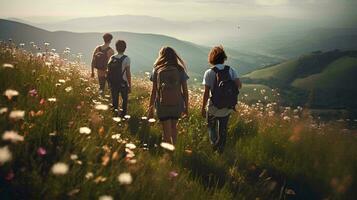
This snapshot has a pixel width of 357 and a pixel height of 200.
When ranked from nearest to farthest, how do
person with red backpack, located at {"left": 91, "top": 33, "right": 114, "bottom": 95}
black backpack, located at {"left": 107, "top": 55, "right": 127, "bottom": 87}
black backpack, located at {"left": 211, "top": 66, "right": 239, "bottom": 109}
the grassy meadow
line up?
the grassy meadow
black backpack, located at {"left": 211, "top": 66, "right": 239, "bottom": 109}
black backpack, located at {"left": 107, "top": 55, "right": 127, "bottom": 87}
person with red backpack, located at {"left": 91, "top": 33, "right": 114, "bottom": 95}

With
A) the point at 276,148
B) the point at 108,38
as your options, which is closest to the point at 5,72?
the point at 276,148

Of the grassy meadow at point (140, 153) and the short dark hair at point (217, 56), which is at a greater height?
the short dark hair at point (217, 56)

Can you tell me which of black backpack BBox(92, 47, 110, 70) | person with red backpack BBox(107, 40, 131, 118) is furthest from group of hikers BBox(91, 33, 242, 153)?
black backpack BBox(92, 47, 110, 70)

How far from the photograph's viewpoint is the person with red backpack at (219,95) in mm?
7910

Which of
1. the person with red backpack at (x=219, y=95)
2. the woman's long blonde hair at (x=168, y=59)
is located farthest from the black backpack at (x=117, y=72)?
the person with red backpack at (x=219, y=95)

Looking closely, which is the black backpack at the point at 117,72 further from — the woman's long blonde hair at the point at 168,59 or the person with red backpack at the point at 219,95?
the person with red backpack at the point at 219,95

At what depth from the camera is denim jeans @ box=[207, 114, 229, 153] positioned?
313 inches

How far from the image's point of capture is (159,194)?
3.83 metres

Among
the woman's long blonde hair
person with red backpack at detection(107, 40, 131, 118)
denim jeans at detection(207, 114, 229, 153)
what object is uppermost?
the woman's long blonde hair

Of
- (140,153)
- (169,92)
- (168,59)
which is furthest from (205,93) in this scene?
(140,153)

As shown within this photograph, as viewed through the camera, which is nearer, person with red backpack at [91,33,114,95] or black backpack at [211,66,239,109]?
black backpack at [211,66,239,109]

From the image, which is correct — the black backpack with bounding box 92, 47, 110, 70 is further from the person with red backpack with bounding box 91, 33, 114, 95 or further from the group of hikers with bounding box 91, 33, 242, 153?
the group of hikers with bounding box 91, 33, 242, 153

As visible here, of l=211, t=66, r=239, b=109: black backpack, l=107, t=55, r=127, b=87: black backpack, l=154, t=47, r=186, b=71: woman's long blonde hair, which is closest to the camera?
l=211, t=66, r=239, b=109: black backpack

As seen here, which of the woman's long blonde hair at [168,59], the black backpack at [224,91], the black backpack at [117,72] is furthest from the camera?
the black backpack at [117,72]
